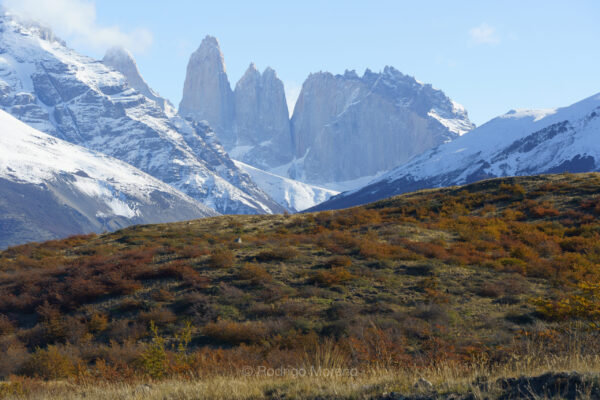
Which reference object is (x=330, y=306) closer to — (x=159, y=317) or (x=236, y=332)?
(x=236, y=332)

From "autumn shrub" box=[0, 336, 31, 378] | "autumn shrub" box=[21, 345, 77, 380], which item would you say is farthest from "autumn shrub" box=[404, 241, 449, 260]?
"autumn shrub" box=[0, 336, 31, 378]

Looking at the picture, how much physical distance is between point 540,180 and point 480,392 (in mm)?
41144

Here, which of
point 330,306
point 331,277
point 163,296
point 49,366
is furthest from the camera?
point 331,277

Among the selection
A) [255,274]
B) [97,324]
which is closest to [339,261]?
[255,274]

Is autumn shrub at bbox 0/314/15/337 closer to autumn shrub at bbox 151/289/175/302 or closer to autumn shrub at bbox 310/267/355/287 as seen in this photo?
autumn shrub at bbox 151/289/175/302

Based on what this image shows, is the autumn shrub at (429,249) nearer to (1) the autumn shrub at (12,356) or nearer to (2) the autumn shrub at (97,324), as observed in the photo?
(2) the autumn shrub at (97,324)

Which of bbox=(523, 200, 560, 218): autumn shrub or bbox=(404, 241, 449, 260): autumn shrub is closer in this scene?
bbox=(404, 241, 449, 260): autumn shrub

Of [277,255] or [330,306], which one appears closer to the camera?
[330,306]

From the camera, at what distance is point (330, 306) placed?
631 inches

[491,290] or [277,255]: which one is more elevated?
[277,255]

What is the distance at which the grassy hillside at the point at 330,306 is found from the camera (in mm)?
11102

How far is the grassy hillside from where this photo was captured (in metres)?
11.1

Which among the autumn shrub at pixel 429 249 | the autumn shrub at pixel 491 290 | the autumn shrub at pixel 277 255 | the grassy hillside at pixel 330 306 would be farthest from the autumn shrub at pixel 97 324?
the autumn shrub at pixel 429 249

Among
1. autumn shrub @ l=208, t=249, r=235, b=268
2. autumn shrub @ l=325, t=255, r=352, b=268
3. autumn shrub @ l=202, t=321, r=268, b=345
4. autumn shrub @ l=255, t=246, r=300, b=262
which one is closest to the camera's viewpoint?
autumn shrub @ l=202, t=321, r=268, b=345
